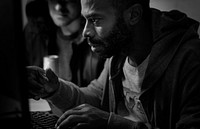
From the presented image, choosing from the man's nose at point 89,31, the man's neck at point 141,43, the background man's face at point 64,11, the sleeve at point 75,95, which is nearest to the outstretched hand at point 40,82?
the sleeve at point 75,95

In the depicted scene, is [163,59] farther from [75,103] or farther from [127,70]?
[75,103]

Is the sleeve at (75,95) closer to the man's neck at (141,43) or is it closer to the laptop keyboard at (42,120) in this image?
the laptop keyboard at (42,120)

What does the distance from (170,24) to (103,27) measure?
0.23 metres

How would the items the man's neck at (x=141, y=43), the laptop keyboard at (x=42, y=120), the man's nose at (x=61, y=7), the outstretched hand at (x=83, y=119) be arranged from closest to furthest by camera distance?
the outstretched hand at (x=83, y=119) → the laptop keyboard at (x=42, y=120) → the man's neck at (x=141, y=43) → the man's nose at (x=61, y=7)

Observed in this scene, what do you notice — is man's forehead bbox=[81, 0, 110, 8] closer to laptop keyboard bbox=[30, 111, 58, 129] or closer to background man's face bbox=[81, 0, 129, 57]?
background man's face bbox=[81, 0, 129, 57]

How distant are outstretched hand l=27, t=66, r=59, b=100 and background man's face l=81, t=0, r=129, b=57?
0.22m

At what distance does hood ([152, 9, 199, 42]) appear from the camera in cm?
111

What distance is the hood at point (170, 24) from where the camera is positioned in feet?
3.63

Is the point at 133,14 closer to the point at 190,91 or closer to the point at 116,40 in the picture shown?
the point at 116,40

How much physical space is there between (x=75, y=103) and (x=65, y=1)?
63 cm

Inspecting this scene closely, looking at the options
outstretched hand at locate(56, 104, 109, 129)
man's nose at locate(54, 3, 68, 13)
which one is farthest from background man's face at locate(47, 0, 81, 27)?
outstretched hand at locate(56, 104, 109, 129)

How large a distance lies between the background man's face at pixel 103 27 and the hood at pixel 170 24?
11cm

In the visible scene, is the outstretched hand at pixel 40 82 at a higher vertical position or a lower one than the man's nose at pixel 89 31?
lower

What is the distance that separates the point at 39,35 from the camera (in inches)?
76.4
